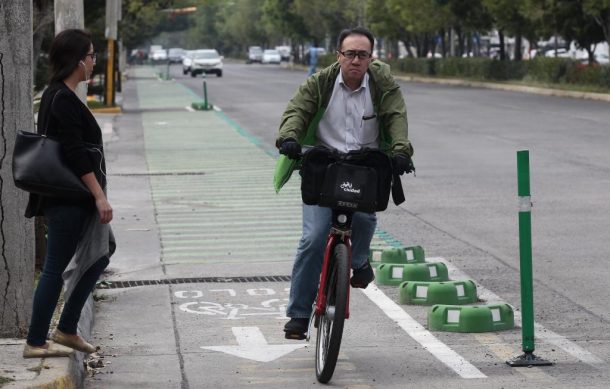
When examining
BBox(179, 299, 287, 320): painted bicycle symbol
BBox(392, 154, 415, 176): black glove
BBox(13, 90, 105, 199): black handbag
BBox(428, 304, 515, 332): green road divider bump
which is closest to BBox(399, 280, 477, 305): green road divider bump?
BBox(428, 304, 515, 332): green road divider bump

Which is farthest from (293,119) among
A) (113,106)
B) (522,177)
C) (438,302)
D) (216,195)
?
(113,106)

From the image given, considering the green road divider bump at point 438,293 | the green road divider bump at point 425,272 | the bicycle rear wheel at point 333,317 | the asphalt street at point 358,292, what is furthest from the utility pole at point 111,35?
the bicycle rear wheel at point 333,317

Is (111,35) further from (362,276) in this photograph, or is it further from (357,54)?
(357,54)

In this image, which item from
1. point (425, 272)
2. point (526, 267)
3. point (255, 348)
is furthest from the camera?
point (425, 272)

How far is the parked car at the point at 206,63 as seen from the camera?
78.3m

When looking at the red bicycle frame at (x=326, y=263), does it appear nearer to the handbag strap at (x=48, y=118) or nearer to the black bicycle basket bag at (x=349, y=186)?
the black bicycle basket bag at (x=349, y=186)

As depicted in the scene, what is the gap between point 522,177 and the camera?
24.2 feet

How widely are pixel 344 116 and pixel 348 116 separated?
0.03 metres

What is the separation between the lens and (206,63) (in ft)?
258

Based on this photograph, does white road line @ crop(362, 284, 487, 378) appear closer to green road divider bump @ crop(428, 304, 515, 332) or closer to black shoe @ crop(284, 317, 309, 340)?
green road divider bump @ crop(428, 304, 515, 332)

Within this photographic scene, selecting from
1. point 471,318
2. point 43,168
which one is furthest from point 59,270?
point 471,318

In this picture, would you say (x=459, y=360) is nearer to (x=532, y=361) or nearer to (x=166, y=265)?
(x=532, y=361)

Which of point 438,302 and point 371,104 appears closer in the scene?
point 371,104

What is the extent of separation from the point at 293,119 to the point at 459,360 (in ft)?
5.29
